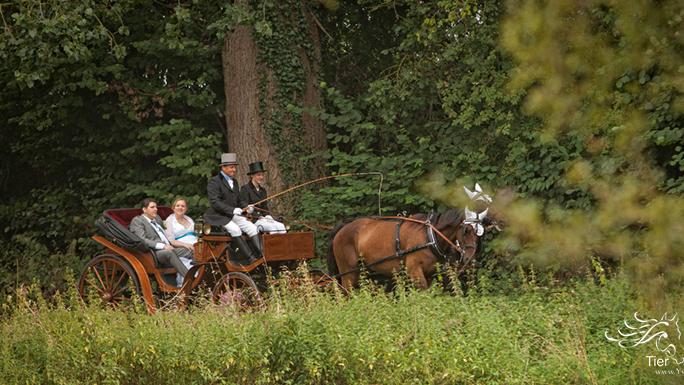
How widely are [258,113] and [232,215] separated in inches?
165

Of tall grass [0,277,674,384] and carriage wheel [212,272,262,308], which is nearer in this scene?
tall grass [0,277,674,384]

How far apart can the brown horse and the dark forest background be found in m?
1.06

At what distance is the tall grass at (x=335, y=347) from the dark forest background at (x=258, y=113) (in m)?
1.23

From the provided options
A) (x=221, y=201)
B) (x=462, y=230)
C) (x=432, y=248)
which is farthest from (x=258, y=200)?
(x=462, y=230)

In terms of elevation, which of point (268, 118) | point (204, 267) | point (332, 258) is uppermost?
point (268, 118)

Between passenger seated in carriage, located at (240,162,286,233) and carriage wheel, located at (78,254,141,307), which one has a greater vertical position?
passenger seated in carriage, located at (240,162,286,233)

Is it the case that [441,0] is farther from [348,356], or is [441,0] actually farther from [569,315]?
[348,356]

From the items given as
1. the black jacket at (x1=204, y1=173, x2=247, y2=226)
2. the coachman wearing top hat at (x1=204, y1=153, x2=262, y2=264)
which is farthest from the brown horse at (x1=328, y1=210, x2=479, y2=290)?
the black jacket at (x1=204, y1=173, x2=247, y2=226)

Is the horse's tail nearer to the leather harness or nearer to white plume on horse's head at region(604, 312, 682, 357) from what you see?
the leather harness

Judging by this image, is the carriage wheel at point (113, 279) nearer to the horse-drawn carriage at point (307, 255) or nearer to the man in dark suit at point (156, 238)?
the horse-drawn carriage at point (307, 255)

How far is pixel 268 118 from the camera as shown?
14.2 m

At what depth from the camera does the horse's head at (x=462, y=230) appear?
9.94 metres

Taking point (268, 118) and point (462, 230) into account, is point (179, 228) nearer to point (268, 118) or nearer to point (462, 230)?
point (462, 230)

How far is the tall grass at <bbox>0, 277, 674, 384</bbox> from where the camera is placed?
653 cm
